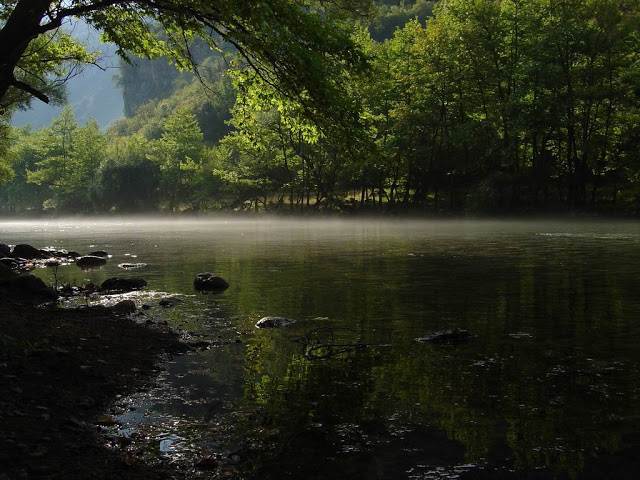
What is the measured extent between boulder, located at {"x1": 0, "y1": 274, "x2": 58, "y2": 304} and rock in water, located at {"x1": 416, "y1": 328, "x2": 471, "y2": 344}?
35.1 ft

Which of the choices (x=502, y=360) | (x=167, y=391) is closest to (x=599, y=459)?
(x=502, y=360)

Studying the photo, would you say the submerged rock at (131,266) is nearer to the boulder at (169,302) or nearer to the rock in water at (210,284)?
the rock in water at (210,284)

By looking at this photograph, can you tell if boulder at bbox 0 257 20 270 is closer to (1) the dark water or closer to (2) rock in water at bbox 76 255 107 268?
(2) rock in water at bbox 76 255 107 268

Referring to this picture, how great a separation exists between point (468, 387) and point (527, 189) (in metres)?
61.3

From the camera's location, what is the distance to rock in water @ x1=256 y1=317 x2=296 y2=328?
12711mm

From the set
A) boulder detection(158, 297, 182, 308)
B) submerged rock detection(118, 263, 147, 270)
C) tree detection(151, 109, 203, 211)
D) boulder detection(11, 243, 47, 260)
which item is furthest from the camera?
tree detection(151, 109, 203, 211)

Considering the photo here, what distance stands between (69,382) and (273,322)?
5431 millimetres

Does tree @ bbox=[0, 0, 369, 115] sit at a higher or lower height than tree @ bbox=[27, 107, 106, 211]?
lower

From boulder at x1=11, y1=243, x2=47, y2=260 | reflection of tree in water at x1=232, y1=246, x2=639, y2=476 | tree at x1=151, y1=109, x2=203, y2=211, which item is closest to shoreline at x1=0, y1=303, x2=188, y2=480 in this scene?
reflection of tree in water at x1=232, y1=246, x2=639, y2=476

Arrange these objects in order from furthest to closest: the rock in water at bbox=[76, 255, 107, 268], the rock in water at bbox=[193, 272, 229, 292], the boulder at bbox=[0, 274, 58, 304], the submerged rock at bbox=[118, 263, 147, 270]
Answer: the rock in water at bbox=[76, 255, 107, 268]
the submerged rock at bbox=[118, 263, 147, 270]
the rock in water at bbox=[193, 272, 229, 292]
the boulder at bbox=[0, 274, 58, 304]

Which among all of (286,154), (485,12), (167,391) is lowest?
(167,391)

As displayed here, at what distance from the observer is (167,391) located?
829 cm

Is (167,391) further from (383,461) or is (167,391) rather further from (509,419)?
(509,419)

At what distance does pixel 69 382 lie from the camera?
316 inches
